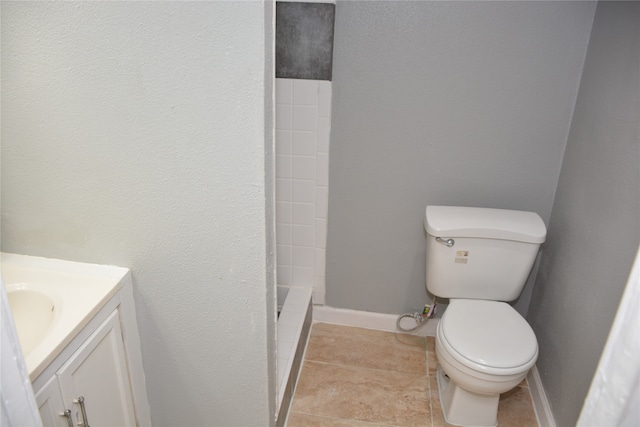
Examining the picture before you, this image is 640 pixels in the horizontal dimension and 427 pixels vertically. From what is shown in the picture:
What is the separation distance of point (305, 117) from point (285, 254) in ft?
2.35

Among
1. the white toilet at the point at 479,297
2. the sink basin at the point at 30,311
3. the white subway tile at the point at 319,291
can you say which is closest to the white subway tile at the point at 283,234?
the white subway tile at the point at 319,291

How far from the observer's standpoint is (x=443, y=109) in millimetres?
2008

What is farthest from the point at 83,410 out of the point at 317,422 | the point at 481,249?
the point at 481,249

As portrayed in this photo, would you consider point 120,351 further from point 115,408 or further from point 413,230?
point 413,230

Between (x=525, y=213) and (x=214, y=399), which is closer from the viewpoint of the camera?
(x=214, y=399)

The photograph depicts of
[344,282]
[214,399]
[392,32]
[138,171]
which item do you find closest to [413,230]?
[344,282]

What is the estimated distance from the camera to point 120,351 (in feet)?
4.65

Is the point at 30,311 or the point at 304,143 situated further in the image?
the point at 304,143

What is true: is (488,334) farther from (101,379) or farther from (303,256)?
(101,379)

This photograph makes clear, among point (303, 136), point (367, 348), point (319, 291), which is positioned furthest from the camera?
point (319, 291)

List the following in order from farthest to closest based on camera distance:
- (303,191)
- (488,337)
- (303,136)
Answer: (303,191) < (303,136) < (488,337)

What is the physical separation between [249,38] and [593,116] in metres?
1.35

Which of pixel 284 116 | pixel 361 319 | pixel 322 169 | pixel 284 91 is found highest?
pixel 284 91

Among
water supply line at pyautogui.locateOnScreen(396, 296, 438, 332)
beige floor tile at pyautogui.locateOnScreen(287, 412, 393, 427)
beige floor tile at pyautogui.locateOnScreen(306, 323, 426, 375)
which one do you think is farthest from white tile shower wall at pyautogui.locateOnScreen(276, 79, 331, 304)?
beige floor tile at pyautogui.locateOnScreen(287, 412, 393, 427)
